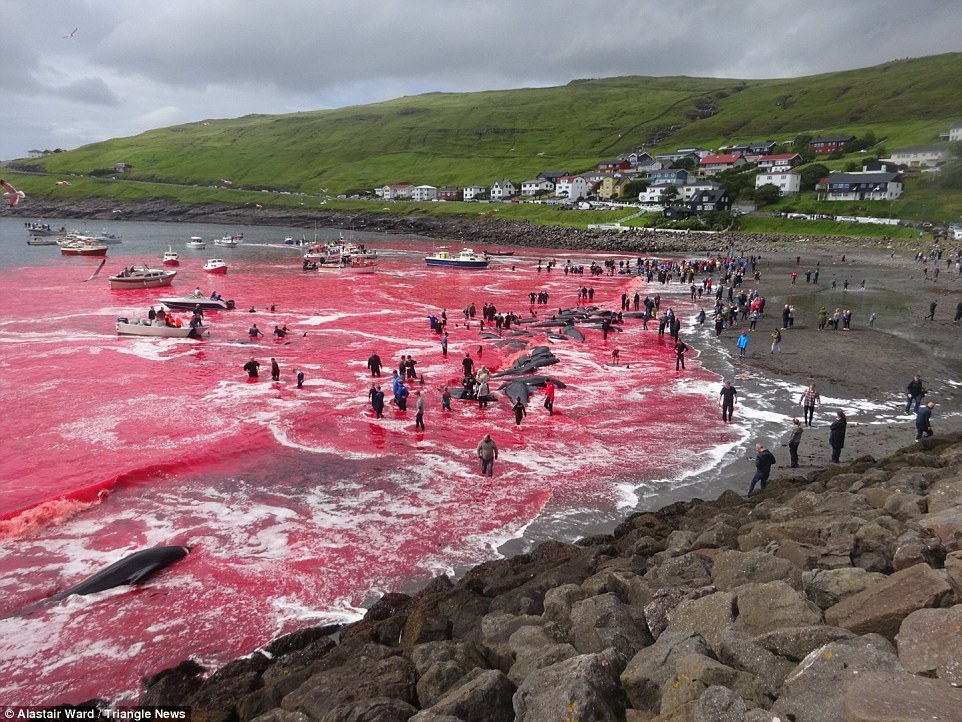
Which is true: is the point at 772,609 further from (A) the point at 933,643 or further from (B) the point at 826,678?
(A) the point at 933,643

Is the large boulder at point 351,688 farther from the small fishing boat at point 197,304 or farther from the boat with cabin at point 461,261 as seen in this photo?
the boat with cabin at point 461,261

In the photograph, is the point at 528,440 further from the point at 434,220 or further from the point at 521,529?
the point at 434,220

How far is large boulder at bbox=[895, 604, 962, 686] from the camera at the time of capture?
5.69 metres

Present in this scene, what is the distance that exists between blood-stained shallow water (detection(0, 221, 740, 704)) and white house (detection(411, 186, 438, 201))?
458ft

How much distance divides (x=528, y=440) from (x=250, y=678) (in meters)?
13.3

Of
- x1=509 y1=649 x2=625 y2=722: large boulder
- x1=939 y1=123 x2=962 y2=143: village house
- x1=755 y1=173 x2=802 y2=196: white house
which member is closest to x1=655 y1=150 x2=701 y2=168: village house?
x1=755 y1=173 x2=802 y2=196: white house

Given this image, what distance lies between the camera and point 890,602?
705 cm

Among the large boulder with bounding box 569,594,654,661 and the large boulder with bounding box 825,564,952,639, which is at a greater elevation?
the large boulder with bounding box 825,564,952,639

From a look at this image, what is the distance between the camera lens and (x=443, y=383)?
28297 mm

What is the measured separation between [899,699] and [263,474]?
17.1m

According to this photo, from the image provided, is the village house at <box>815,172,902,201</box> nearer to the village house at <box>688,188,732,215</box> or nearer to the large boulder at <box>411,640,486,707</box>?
the village house at <box>688,188,732,215</box>

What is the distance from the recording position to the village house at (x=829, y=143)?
14050 centimetres

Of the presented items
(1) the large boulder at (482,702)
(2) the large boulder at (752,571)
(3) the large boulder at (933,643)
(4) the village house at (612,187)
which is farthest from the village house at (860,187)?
(1) the large boulder at (482,702)

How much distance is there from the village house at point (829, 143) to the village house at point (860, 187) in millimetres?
38243
